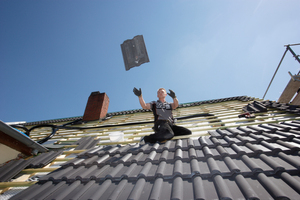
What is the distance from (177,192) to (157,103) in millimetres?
2254

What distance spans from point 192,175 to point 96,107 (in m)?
6.85

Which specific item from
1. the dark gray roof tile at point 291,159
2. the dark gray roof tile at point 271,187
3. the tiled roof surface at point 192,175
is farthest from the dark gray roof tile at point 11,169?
the dark gray roof tile at point 291,159

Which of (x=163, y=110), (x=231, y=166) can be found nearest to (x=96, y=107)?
(x=163, y=110)

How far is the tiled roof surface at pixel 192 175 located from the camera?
A: 122cm

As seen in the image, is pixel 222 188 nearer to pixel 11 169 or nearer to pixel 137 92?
pixel 137 92

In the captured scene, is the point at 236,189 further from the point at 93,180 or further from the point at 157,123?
the point at 157,123

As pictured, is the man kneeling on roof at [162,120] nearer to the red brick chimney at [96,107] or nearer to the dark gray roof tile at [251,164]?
the dark gray roof tile at [251,164]

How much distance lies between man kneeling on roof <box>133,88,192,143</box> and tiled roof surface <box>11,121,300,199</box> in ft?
1.97

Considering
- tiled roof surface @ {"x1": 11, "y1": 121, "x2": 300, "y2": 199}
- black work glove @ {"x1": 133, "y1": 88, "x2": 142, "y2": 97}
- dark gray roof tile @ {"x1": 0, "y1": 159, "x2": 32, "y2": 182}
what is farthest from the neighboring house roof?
black work glove @ {"x1": 133, "y1": 88, "x2": 142, "y2": 97}

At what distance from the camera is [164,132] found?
2.89m

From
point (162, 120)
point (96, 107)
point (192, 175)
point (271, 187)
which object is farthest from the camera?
point (96, 107)

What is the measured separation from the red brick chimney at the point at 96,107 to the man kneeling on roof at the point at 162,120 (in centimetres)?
445

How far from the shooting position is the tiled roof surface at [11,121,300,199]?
122 centimetres

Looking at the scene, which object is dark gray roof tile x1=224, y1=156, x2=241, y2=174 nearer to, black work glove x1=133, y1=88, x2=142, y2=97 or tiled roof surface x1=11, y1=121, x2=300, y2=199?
tiled roof surface x1=11, y1=121, x2=300, y2=199
